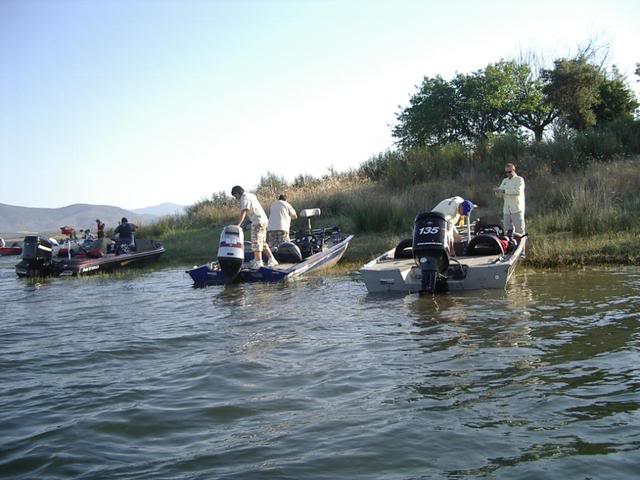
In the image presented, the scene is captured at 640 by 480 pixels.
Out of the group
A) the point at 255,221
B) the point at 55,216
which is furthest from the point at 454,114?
the point at 55,216

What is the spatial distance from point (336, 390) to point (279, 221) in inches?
358

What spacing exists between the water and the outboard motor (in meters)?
2.39

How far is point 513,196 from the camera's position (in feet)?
42.8

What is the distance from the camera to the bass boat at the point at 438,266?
31.6ft

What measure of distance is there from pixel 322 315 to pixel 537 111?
1047 inches

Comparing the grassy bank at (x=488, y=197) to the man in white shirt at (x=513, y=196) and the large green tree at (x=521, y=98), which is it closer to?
the man in white shirt at (x=513, y=196)

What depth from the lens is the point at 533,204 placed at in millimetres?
17641

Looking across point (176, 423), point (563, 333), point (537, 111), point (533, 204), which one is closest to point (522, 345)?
point (563, 333)

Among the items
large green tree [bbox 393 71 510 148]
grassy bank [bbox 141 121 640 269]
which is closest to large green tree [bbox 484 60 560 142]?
large green tree [bbox 393 71 510 148]

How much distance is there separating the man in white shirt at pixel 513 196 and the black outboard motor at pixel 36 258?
1078cm

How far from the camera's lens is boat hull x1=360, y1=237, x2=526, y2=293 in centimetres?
985

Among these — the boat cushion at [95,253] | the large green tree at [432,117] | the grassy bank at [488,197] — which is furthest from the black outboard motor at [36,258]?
the large green tree at [432,117]

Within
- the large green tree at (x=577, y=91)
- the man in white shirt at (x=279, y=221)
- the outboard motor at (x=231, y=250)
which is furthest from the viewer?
the large green tree at (x=577, y=91)

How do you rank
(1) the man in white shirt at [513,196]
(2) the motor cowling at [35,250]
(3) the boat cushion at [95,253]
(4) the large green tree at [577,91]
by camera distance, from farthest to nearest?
(4) the large green tree at [577,91], (3) the boat cushion at [95,253], (2) the motor cowling at [35,250], (1) the man in white shirt at [513,196]
